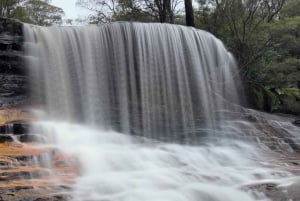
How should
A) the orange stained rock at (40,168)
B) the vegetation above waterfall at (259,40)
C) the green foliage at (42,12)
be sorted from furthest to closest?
the green foliage at (42,12) < the vegetation above waterfall at (259,40) < the orange stained rock at (40,168)

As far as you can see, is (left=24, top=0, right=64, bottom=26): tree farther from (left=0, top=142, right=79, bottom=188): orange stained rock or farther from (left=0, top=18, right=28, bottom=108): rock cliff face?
(left=0, top=142, right=79, bottom=188): orange stained rock

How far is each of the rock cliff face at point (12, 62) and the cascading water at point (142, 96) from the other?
29 cm

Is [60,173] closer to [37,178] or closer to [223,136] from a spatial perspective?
[37,178]

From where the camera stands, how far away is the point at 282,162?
462 inches

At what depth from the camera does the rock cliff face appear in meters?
13.4

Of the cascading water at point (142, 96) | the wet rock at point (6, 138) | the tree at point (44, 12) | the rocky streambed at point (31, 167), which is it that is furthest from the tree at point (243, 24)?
the tree at point (44, 12)

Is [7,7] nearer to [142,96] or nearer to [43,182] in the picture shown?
[142,96]

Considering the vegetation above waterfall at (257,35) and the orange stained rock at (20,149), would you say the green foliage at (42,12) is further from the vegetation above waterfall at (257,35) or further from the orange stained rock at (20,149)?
the orange stained rock at (20,149)

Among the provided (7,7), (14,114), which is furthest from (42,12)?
(14,114)

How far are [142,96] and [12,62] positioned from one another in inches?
156

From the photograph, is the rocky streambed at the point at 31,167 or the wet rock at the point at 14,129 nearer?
the rocky streambed at the point at 31,167

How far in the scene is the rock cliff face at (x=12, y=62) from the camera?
13427mm

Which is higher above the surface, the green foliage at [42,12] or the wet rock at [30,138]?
the green foliage at [42,12]

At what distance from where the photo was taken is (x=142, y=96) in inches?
550
